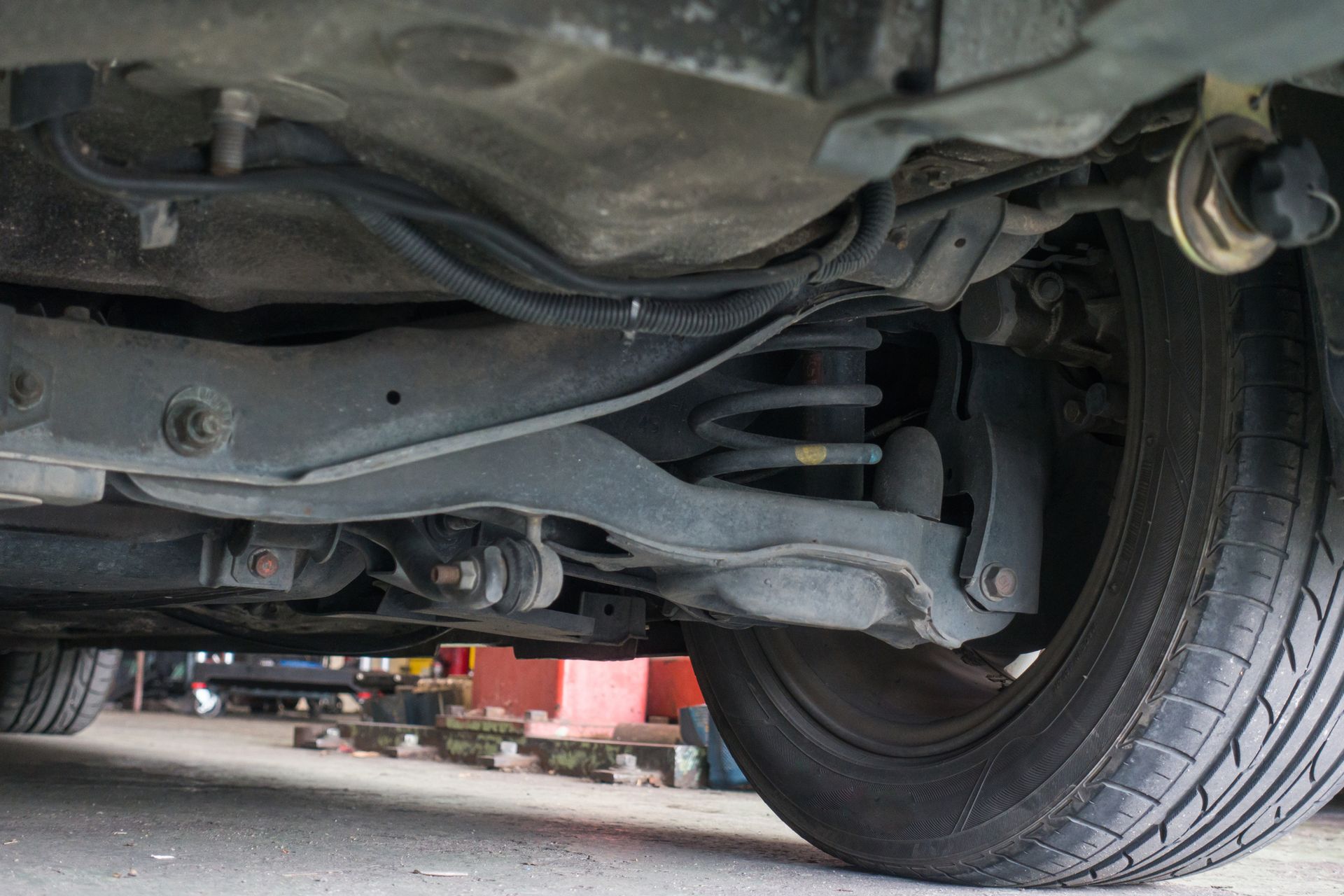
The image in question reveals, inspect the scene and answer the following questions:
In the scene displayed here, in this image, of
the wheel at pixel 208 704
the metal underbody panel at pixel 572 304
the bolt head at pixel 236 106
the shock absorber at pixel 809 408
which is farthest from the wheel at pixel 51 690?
the bolt head at pixel 236 106

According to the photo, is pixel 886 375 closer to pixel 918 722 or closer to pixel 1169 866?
pixel 918 722

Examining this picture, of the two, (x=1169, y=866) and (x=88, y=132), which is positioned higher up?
(x=88, y=132)

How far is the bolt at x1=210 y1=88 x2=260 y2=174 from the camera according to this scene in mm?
1061

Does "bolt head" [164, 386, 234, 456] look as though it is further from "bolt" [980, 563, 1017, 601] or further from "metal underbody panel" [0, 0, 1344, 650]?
"bolt" [980, 563, 1017, 601]

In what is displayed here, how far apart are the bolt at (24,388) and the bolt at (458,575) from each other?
2.00 feet

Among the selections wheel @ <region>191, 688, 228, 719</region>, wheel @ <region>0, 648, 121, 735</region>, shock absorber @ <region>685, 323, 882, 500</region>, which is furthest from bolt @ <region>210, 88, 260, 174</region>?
wheel @ <region>191, 688, 228, 719</region>

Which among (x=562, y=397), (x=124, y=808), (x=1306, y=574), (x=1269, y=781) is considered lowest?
(x=124, y=808)

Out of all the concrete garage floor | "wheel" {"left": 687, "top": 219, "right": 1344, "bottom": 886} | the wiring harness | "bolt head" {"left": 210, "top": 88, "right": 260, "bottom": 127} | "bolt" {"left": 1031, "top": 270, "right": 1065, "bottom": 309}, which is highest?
"bolt" {"left": 1031, "top": 270, "right": 1065, "bottom": 309}

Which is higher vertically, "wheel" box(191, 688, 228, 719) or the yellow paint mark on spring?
the yellow paint mark on spring

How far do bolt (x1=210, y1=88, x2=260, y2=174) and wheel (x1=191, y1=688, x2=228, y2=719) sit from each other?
8.74m

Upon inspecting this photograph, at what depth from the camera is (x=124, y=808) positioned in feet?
8.82

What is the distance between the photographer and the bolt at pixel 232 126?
1061 millimetres

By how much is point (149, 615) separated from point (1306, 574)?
2391mm

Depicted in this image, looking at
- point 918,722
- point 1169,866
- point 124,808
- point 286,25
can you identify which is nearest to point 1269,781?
point 1169,866
